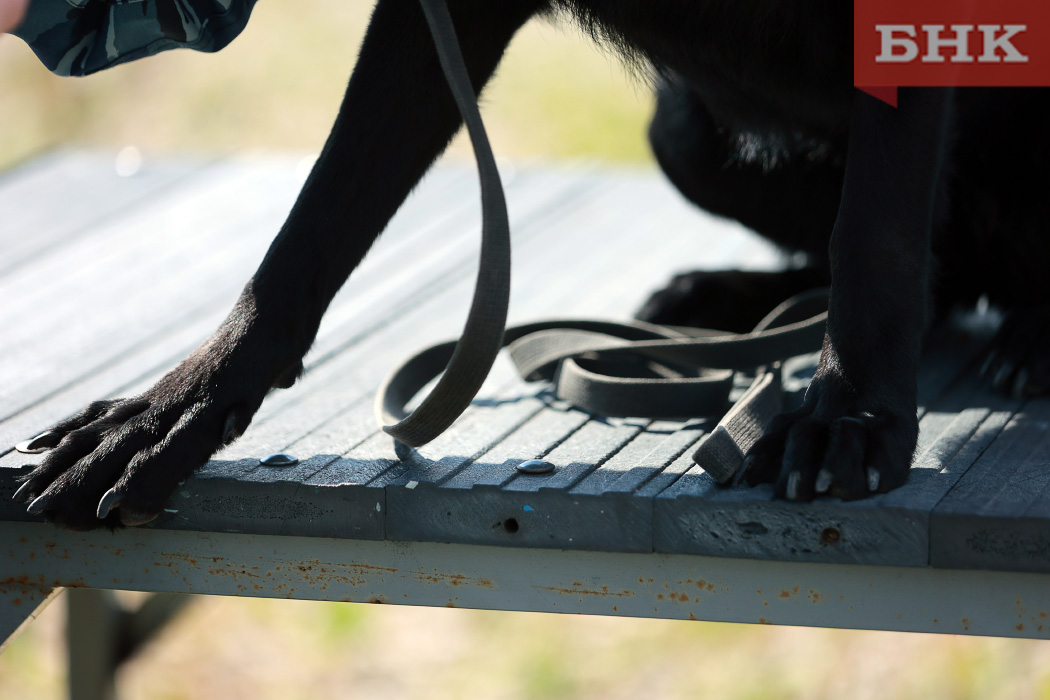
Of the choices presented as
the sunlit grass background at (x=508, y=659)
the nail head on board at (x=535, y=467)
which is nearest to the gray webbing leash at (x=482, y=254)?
the nail head on board at (x=535, y=467)

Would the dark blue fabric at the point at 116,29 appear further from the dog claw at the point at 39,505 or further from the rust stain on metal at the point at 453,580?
the rust stain on metal at the point at 453,580

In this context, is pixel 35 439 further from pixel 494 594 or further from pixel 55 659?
pixel 55 659

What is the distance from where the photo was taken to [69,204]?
3.08 m

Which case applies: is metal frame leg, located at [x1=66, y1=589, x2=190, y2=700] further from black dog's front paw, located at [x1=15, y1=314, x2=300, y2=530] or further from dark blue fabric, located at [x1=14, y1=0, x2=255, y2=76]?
dark blue fabric, located at [x1=14, y1=0, x2=255, y2=76]

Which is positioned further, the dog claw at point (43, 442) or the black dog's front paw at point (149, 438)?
the dog claw at point (43, 442)

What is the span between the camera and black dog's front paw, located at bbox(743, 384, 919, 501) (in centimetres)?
116

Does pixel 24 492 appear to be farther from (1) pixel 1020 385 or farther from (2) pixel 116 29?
(1) pixel 1020 385

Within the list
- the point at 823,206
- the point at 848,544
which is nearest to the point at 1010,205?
the point at 823,206

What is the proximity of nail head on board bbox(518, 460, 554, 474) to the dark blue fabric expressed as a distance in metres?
0.71

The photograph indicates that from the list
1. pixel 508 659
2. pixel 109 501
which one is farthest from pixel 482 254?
pixel 508 659

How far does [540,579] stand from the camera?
1.30m

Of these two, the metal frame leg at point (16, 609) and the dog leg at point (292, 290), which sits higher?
the dog leg at point (292, 290)

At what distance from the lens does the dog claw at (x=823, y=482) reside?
1154 mm

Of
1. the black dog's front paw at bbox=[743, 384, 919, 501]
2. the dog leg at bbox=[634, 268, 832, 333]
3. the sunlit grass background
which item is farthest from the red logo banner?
the sunlit grass background
